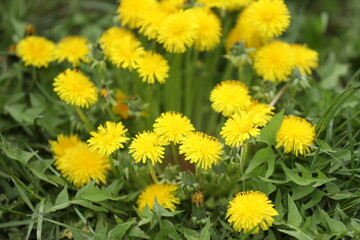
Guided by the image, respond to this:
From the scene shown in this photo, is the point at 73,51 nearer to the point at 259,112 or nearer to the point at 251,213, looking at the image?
the point at 259,112

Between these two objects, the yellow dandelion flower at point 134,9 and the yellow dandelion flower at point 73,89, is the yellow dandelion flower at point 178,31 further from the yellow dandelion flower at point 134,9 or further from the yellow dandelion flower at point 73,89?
the yellow dandelion flower at point 73,89

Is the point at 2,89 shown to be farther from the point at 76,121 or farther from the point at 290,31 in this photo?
the point at 290,31

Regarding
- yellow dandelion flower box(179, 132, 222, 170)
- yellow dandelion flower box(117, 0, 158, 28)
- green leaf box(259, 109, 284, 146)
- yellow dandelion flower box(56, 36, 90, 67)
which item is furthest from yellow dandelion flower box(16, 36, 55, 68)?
green leaf box(259, 109, 284, 146)

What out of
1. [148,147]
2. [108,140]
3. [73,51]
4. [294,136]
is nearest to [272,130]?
[294,136]

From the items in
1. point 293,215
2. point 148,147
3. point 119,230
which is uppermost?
point 148,147

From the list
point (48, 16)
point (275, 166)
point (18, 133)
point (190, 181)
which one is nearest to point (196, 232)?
point (190, 181)

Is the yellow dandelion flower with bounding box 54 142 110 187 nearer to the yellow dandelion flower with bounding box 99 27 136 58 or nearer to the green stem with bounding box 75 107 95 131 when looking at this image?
the green stem with bounding box 75 107 95 131

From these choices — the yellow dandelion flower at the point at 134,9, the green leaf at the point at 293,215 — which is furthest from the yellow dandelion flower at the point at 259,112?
the yellow dandelion flower at the point at 134,9
